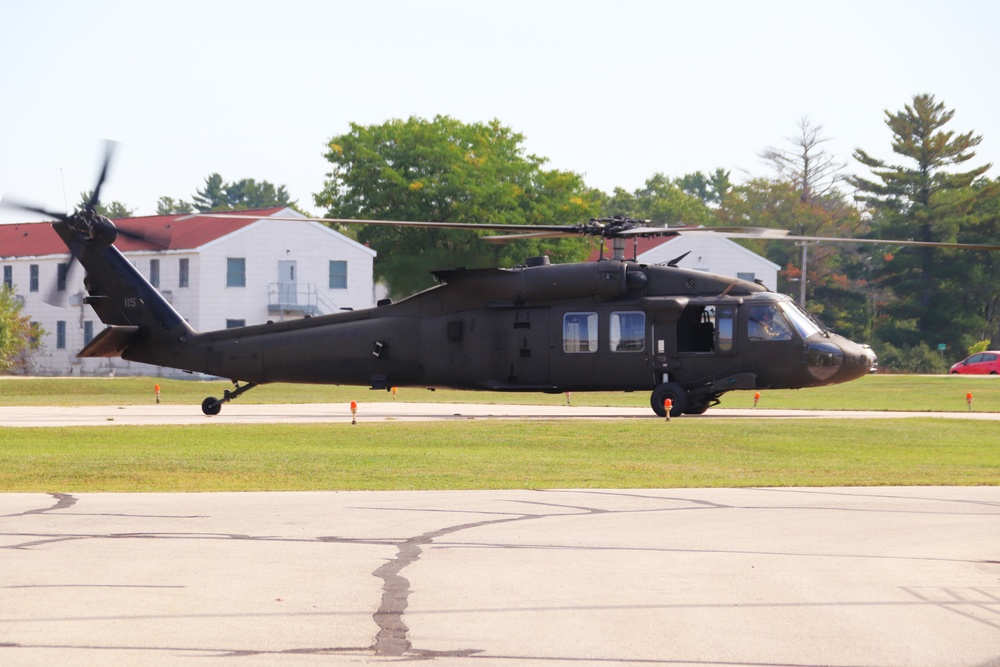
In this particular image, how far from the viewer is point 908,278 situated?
8956 centimetres

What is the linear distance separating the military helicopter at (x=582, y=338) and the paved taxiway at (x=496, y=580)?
1328 centimetres

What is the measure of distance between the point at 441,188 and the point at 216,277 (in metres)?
16.5

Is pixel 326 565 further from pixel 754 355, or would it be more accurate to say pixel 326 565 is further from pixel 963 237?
pixel 963 237

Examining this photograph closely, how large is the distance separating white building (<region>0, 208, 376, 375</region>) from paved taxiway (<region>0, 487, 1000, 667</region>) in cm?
5647

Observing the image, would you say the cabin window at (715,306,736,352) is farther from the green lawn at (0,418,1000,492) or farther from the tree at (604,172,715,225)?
the tree at (604,172,715,225)

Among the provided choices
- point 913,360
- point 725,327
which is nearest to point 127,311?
point 725,327

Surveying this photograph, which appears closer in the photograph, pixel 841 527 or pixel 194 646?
pixel 194 646

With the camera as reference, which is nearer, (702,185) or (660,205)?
(660,205)

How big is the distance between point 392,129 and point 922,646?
78.5m

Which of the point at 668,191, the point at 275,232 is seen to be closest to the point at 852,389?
the point at 275,232

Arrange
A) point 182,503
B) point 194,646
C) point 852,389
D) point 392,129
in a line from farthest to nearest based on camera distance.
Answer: point 392,129 → point 852,389 → point 182,503 → point 194,646

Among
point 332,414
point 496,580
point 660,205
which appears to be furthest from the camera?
point 660,205

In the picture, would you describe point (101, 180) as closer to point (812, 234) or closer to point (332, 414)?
point (332, 414)

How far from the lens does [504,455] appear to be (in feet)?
71.6
